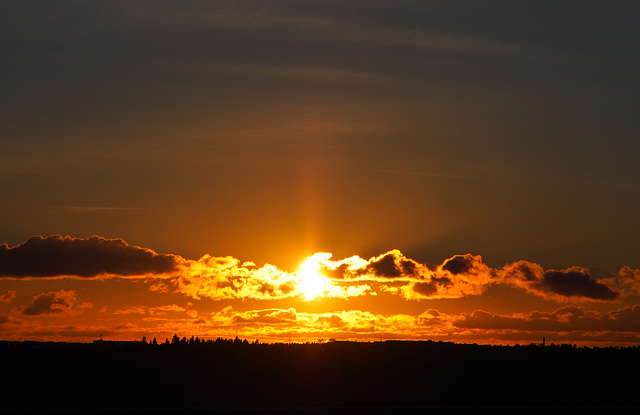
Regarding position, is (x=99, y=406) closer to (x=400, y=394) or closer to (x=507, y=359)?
(x=400, y=394)

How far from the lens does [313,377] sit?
82.2 m

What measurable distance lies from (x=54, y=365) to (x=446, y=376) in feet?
122

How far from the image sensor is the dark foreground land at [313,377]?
69.8 meters

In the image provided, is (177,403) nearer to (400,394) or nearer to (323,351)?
(400,394)

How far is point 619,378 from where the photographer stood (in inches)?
3201

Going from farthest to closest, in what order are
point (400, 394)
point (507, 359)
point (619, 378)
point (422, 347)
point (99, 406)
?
point (422, 347) → point (507, 359) → point (619, 378) → point (400, 394) → point (99, 406)

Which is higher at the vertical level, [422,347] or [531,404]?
[422,347]

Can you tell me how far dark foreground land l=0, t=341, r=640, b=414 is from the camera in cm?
6981

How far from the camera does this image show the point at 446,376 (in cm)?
8188

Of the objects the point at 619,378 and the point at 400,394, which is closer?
the point at 400,394

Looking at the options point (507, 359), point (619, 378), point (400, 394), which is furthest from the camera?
point (507, 359)

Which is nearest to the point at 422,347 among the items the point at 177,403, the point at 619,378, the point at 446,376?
the point at 446,376

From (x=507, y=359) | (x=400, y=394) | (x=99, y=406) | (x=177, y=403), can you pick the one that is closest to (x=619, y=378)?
(x=507, y=359)

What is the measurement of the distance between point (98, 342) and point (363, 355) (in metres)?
32.7
